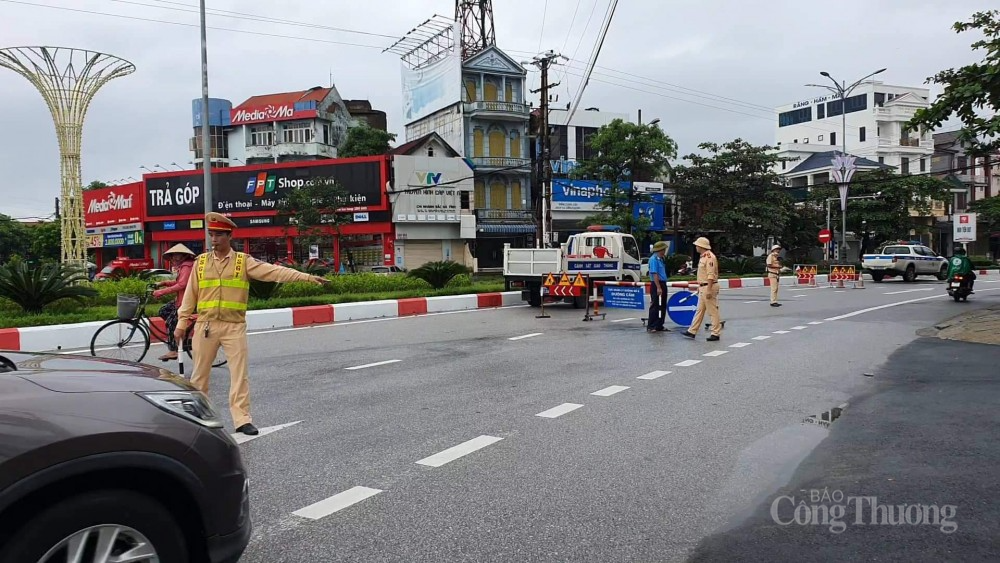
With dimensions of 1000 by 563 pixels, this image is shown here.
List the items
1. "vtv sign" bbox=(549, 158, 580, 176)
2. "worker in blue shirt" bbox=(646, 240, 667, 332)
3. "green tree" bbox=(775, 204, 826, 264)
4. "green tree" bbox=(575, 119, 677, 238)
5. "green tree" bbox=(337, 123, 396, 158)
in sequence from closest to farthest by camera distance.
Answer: "worker in blue shirt" bbox=(646, 240, 667, 332), "green tree" bbox=(575, 119, 677, 238), "vtv sign" bbox=(549, 158, 580, 176), "green tree" bbox=(775, 204, 826, 264), "green tree" bbox=(337, 123, 396, 158)

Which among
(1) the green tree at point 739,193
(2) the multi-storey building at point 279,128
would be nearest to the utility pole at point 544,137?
(1) the green tree at point 739,193

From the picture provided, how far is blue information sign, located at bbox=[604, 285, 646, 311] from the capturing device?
14.7 m

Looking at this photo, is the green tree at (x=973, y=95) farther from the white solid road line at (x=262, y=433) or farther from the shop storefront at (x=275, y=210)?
the shop storefront at (x=275, y=210)

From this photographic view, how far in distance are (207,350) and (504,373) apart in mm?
3883

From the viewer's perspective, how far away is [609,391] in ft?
25.2

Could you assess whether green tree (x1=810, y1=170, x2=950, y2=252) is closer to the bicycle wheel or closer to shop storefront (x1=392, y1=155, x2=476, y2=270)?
shop storefront (x1=392, y1=155, x2=476, y2=270)

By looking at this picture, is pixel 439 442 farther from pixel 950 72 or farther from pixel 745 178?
pixel 745 178

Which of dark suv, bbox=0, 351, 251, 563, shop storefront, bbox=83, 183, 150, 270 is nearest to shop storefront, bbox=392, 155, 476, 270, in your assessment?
shop storefront, bbox=83, 183, 150, 270

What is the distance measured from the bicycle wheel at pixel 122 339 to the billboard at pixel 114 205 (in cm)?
3846

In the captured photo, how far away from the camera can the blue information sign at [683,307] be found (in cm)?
1317

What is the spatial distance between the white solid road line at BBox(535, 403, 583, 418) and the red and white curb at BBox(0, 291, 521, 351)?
7.15 meters

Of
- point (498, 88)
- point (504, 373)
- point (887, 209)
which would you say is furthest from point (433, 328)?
point (887, 209)

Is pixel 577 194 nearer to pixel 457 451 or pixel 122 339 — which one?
pixel 122 339

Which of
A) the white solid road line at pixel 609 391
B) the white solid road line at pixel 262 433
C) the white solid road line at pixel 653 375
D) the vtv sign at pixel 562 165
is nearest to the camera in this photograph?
the white solid road line at pixel 262 433
